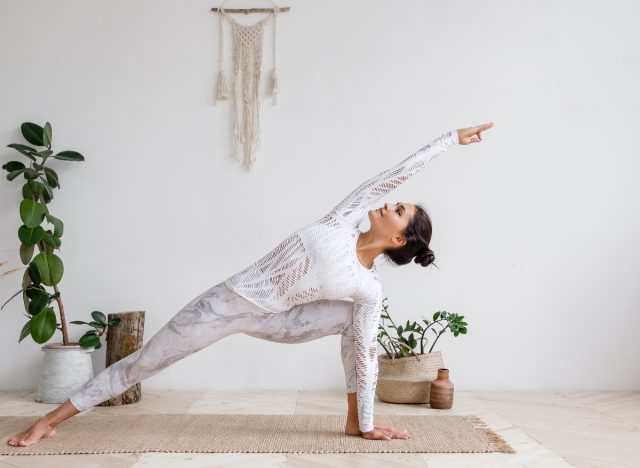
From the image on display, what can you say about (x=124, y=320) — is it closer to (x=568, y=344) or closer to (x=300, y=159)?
(x=300, y=159)

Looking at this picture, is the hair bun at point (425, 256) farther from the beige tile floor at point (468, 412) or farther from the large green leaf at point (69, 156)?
the large green leaf at point (69, 156)

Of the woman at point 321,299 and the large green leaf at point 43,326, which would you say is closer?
the woman at point 321,299

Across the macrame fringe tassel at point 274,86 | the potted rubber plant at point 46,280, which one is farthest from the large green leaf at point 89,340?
the macrame fringe tassel at point 274,86

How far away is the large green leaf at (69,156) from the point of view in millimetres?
3621

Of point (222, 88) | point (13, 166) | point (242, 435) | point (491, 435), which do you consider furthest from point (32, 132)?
point (491, 435)

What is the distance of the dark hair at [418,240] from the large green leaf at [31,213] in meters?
1.67

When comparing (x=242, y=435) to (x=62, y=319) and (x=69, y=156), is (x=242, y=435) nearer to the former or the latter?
(x=62, y=319)

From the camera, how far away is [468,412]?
3.19m

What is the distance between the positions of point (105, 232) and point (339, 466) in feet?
6.73

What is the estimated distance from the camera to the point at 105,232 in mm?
3795

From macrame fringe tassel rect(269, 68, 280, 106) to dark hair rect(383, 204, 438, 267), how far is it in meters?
1.41

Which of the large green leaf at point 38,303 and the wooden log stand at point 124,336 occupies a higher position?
the large green leaf at point 38,303

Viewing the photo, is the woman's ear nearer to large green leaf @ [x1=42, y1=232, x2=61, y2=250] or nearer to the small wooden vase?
the small wooden vase

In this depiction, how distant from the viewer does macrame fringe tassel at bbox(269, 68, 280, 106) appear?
3766 mm
